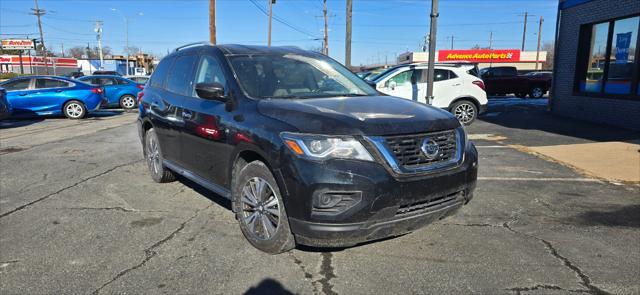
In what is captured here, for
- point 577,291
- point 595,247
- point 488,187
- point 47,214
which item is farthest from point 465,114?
point 47,214

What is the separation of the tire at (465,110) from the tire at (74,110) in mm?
11860

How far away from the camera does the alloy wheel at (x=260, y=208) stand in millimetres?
3391

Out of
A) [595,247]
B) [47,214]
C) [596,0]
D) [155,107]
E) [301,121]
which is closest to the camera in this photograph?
[301,121]

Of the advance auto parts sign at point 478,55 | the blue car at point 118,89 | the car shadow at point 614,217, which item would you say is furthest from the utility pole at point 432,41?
the advance auto parts sign at point 478,55

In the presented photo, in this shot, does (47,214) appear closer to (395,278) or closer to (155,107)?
(155,107)

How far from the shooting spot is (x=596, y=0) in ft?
39.1

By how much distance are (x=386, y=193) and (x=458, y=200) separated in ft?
2.65

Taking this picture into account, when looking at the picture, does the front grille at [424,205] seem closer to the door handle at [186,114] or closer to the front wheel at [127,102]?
the door handle at [186,114]

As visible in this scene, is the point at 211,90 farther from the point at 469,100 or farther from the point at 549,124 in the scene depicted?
the point at 549,124

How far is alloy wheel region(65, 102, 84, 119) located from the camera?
1456cm

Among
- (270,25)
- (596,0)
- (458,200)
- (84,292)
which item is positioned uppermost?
(270,25)

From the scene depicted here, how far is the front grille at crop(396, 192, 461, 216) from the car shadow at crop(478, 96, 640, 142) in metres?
7.52

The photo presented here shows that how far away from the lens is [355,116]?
3238mm

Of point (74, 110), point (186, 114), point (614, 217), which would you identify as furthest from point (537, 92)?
point (186, 114)
